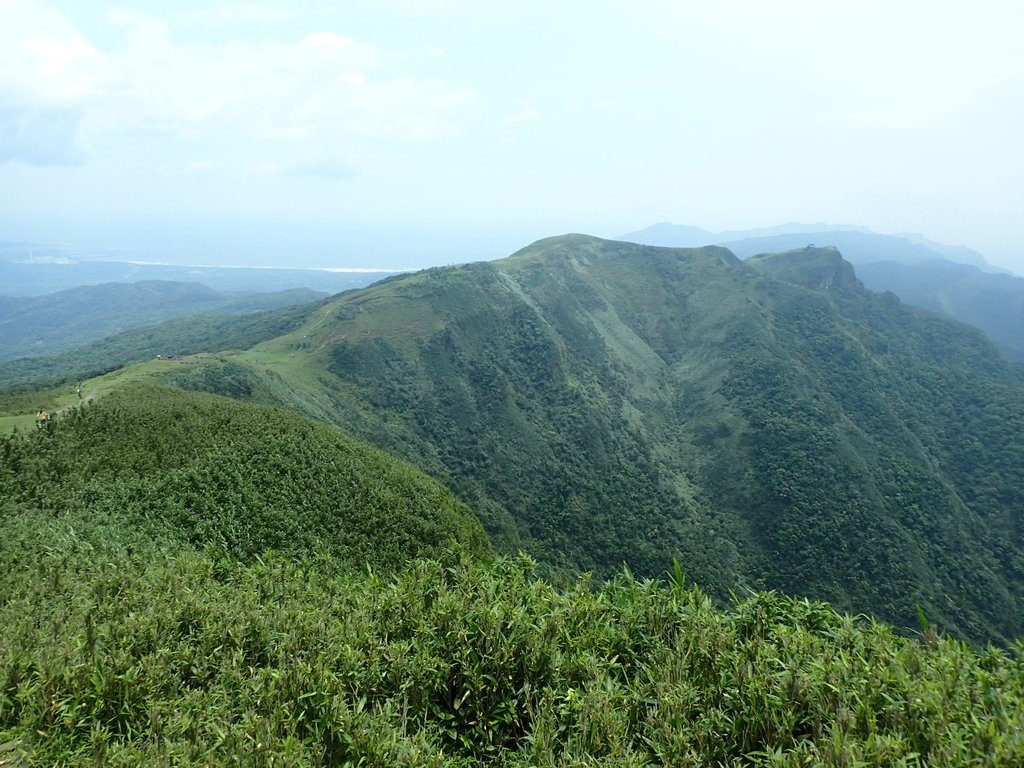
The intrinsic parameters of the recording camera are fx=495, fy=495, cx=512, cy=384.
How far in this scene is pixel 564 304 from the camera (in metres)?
122

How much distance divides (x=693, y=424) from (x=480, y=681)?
333 feet

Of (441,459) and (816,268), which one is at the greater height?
(816,268)

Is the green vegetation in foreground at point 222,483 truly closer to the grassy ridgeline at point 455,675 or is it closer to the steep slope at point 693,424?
the grassy ridgeline at point 455,675

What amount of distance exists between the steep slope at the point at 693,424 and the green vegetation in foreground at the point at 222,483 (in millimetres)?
19238

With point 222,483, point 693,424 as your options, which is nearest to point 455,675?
point 222,483

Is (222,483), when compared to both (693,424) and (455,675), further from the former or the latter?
(693,424)

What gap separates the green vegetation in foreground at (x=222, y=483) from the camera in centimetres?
2139

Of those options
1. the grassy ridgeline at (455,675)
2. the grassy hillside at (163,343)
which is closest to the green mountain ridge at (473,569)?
the grassy ridgeline at (455,675)

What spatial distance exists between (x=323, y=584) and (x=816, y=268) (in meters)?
187

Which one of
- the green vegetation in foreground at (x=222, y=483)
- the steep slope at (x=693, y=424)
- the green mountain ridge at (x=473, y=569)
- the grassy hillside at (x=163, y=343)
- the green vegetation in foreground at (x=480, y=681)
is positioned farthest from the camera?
the grassy hillside at (x=163, y=343)

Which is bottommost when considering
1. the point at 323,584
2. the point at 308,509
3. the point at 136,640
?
the point at 308,509

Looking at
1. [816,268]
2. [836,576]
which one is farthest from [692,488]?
[816,268]

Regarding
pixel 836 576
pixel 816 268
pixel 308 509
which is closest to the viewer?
pixel 308 509

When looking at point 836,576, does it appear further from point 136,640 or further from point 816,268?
point 816,268
